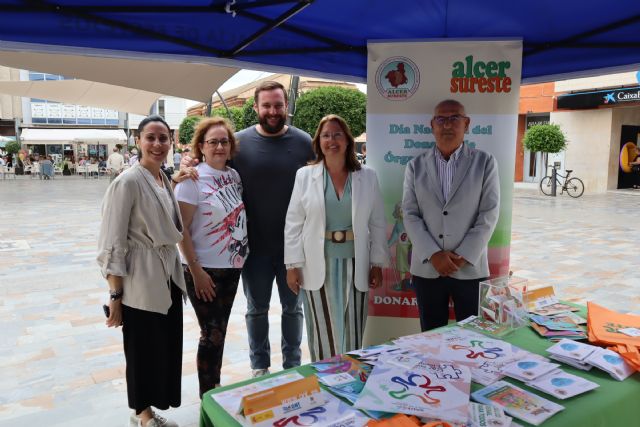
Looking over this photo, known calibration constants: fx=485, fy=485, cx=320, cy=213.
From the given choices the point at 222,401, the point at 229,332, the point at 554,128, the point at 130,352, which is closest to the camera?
the point at 222,401

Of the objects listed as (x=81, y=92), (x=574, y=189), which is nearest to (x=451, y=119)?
(x=81, y=92)

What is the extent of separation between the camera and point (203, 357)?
9.29ft

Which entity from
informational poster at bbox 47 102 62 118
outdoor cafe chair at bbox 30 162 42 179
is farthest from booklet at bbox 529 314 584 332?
informational poster at bbox 47 102 62 118

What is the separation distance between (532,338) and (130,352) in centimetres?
192

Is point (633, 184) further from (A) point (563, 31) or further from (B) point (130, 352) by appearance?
(B) point (130, 352)

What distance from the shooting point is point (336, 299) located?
9.18 ft

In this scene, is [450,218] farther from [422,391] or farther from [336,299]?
[422,391]

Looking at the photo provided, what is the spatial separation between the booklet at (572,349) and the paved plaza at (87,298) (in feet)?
6.82

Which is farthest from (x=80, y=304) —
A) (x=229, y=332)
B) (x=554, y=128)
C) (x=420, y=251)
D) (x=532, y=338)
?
(x=554, y=128)

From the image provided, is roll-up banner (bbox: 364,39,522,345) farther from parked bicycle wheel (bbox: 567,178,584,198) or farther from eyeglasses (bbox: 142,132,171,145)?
parked bicycle wheel (bbox: 567,178,584,198)

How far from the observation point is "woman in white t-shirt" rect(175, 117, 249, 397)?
8.86 ft

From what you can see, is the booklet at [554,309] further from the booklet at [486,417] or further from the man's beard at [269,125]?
the man's beard at [269,125]

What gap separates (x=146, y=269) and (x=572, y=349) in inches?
75.2

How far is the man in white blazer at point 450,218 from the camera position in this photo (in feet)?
9.05
